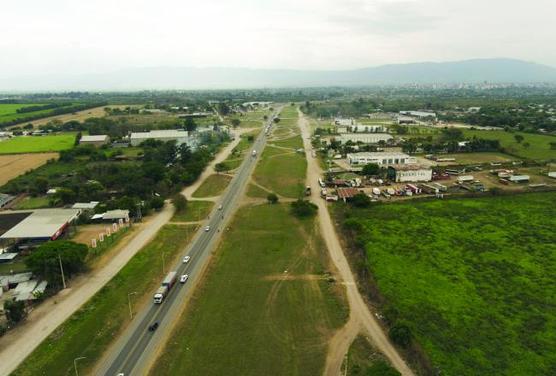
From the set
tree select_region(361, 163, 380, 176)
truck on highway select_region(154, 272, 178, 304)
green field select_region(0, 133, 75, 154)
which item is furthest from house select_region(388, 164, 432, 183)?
green field select_region(0, 133, 75, 154)

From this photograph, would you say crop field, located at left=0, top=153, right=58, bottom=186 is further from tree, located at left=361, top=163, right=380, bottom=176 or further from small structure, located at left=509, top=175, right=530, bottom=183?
small structure, located at left=509, top=175, right=530, bottom=183

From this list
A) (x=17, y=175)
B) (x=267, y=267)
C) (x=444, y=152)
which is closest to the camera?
(x=267, y=267)

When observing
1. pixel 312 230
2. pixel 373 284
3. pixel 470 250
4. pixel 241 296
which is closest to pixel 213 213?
pixel 312 230

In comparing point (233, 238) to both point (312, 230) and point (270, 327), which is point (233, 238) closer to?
point (312, 230)

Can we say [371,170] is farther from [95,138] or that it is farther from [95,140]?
[95,138]

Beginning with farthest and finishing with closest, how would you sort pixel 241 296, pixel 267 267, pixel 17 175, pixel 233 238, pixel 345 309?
pixel 17 175 → pixel 233 238 → pixel 267 267 → pixel 241 296 → pixel 345 309

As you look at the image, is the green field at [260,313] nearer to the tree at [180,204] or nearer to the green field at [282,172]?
the tree at [180,204]

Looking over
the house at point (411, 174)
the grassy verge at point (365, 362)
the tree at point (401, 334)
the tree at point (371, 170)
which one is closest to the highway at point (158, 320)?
the grassy verge at point (365, 362)
